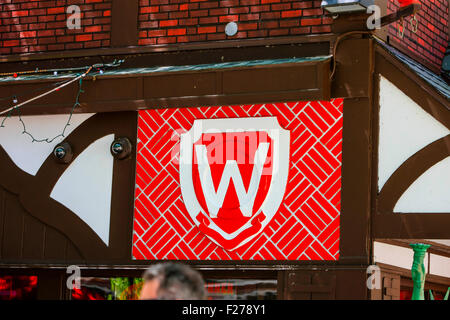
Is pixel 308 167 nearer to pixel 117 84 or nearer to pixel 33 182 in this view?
pixel 117 84

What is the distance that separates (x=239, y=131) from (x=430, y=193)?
6.26 ft

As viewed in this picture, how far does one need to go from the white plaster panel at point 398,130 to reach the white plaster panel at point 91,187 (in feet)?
9.13

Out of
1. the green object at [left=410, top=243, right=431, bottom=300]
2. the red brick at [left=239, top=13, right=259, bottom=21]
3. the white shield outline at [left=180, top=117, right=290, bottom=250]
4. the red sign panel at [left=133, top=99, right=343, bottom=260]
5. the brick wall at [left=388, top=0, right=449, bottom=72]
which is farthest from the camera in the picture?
the brick wall at [left=388, top=0, right=449, bottom=72]

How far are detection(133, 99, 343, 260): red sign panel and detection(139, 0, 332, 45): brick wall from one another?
77 centimetres

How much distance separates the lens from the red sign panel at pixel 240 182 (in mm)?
8711

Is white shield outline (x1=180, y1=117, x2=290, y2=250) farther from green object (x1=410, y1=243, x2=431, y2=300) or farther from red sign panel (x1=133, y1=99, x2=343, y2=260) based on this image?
green object (x1=410, y1=243, x2=431, y2=300)

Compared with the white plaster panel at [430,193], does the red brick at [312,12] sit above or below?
above

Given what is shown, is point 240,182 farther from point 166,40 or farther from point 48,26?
point 48,26

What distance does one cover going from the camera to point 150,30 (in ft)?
31.6

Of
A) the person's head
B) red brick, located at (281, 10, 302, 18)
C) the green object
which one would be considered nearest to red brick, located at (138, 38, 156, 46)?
red brick, located at (281, 10, 302, 18)

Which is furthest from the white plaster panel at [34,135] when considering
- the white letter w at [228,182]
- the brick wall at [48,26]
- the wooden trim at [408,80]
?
the wooden trim at [408,80]

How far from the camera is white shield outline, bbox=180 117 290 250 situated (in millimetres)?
8844

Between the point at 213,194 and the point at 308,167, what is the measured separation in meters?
0.99

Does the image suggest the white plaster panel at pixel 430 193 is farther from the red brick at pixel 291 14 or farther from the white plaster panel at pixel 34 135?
the white plaster panel at pixel 34 135
